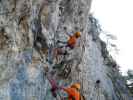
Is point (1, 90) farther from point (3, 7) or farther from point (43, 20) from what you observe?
point (43, 20)

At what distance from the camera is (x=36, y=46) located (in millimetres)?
11320

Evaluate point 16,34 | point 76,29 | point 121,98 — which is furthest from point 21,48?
point 121,98

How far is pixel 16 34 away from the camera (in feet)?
31.9

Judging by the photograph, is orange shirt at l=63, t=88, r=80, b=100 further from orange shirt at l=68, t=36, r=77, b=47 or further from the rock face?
orange shirt at l=68, t=36, r=77, b=47

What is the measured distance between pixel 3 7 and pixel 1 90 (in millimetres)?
2168

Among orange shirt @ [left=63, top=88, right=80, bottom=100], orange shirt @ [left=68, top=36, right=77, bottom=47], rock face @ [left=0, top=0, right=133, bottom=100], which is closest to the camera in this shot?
rock face @ [left=0, top=0, right=133, bottom=100]

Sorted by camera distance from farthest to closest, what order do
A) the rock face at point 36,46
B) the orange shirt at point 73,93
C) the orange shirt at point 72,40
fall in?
the orange shirt at point 72,40
the orange shirt at point 73,93
the rock face at point 36,46

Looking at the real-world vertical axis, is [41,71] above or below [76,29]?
below

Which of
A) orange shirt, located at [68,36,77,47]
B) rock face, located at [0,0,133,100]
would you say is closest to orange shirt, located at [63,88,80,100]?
rock face, located at [0,0,133,100]

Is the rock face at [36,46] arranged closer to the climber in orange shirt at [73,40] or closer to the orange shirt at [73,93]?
the climber in orange shirt at [73,40]

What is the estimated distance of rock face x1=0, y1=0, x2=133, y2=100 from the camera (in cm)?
932

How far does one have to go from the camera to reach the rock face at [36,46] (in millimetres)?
9320

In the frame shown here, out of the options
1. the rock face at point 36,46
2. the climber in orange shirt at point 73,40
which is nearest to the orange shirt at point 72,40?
the climber in orange shirt at point 73,40

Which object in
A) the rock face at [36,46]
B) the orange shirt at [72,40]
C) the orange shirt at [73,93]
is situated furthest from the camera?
the orange shirt at [72,40]
